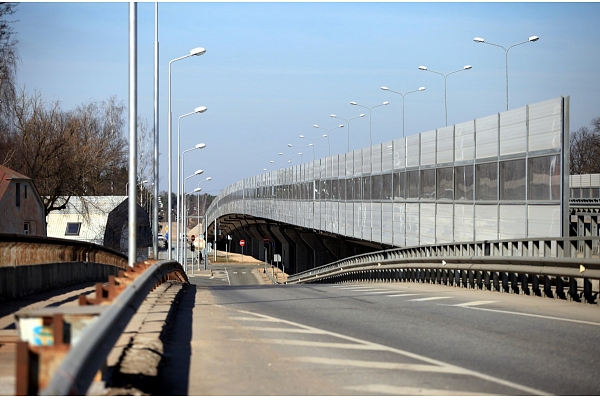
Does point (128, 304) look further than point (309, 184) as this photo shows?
No

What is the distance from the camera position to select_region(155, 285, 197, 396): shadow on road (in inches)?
293

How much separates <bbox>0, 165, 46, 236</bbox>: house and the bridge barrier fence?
105ft

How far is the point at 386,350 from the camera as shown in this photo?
9.66 meters

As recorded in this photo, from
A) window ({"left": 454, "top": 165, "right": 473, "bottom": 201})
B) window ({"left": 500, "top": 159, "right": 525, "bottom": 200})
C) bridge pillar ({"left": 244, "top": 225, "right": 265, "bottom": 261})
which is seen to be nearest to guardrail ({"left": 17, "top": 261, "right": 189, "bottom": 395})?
window ({"left": 500, "top": 159, "right": 525, "bottom": 200})

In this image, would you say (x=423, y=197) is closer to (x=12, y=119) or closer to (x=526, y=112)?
(x=526, y=112)

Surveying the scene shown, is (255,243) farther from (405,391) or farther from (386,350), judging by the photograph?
(405,391)

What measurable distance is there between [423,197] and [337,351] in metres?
29.1

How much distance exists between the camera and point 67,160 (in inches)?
2231

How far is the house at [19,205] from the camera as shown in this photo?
180ft

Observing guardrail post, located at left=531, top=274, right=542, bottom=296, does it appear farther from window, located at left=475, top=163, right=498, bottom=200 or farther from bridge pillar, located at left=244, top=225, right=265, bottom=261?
bridge pillar, located at left=244, top=225, right=265, bottom=261

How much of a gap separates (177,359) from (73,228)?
7998 cm

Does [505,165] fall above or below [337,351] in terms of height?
above

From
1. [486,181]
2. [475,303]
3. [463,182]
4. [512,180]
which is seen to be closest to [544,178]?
[512,180]

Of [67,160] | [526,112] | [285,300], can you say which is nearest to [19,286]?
[285,300]
